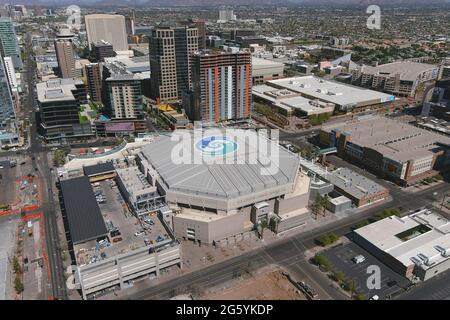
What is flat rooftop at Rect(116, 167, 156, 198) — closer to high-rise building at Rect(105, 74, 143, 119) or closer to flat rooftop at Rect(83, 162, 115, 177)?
flat rooftop at Rect(83, 162, 115, 177)

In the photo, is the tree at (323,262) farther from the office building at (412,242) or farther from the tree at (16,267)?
the tree at (16,267)

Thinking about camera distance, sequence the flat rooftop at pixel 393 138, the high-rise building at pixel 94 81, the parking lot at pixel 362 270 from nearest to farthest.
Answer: the parking lot at pixel 362 270 < the flat rooftop at pixel 393 138 < the high-rise building at pixel 94 81

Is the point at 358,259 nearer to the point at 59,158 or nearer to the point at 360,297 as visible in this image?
the point at 360,297

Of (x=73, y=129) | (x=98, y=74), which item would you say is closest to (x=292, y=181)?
(x=73, y=129)

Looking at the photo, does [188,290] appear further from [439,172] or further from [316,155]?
[439,172]

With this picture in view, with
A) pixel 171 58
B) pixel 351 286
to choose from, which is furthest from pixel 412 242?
pixel 171 58

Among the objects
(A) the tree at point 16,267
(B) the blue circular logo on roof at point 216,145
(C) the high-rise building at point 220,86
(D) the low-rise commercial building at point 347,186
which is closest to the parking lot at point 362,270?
(D) the low-rise commercial building at point 347,186

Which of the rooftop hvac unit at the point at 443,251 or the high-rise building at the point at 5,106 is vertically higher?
the high-rise building at the point at 5,106
